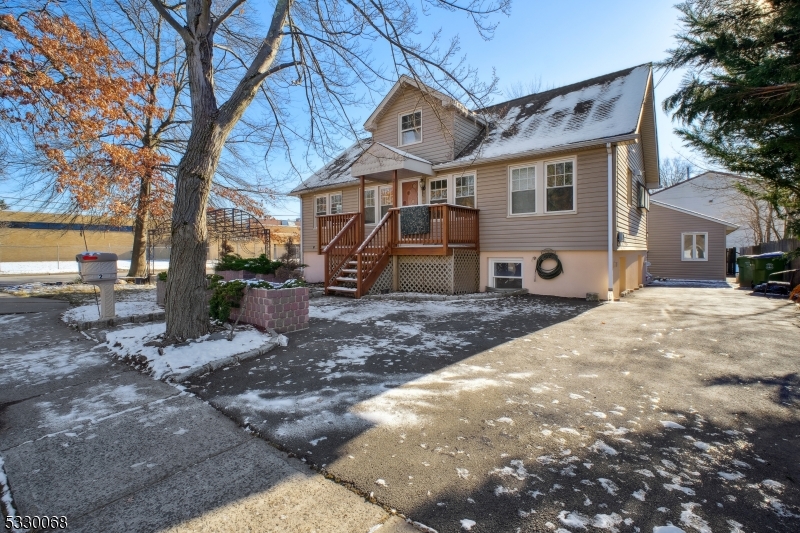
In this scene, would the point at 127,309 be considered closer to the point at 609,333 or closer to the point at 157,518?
the point at 157,518

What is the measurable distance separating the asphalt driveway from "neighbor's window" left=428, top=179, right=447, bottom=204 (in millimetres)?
6642

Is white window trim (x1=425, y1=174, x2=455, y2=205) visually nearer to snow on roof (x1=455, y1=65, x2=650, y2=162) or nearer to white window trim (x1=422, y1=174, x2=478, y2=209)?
white window trim (x1=422, y1=174, x2=478, y2=209)

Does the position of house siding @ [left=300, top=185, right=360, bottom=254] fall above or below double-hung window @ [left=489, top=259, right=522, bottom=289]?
above

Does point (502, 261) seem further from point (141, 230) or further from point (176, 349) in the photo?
point (141, 230)

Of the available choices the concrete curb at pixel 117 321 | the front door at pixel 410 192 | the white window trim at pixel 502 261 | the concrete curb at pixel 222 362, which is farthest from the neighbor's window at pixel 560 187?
the concrete curb at pixel 117 321

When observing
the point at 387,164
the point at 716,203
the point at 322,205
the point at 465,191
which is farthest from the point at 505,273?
the point at 716,203

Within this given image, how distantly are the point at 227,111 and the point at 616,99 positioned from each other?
370 inches

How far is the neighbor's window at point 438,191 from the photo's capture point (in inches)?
454

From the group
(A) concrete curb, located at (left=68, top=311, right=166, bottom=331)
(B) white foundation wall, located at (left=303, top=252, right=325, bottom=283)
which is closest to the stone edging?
(A) concrete curb, located at (left=68, top=311, right=166, bottom=331)

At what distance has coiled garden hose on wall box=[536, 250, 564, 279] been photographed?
9.45 m

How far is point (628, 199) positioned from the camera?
10742 mm

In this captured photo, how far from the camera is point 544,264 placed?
385 inches

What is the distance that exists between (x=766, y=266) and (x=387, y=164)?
12.5 meters

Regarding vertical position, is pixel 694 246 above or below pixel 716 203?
below
